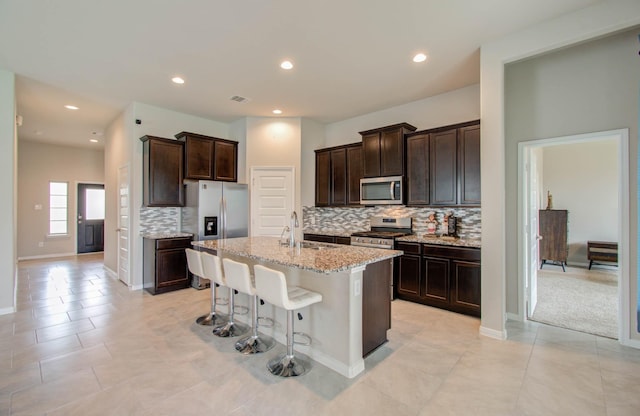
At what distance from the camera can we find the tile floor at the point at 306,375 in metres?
2.04

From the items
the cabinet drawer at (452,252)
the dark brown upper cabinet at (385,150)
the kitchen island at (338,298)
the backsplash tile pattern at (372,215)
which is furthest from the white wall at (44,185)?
the cabinet drawer at (452,252)

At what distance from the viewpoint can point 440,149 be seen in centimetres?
415

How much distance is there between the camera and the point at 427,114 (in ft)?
15.6

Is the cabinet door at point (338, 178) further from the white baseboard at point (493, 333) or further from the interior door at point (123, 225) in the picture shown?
the interior door at point (123, 225)

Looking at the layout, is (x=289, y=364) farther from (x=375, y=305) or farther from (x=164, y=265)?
(x=164, y=265)

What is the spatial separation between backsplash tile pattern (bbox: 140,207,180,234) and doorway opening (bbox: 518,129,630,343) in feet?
17.9

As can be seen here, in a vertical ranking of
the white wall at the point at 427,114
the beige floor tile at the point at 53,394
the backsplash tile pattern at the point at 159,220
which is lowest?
the beige floor tile at the point at 53,394

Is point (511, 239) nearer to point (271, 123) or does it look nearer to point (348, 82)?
point (348, 82)

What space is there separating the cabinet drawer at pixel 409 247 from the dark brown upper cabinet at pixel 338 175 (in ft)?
4.18

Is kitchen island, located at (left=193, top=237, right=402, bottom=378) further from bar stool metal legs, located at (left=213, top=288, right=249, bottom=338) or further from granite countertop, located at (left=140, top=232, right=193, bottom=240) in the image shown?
granite countertop, located at (left=140, top=232, right=193, bottom=240)

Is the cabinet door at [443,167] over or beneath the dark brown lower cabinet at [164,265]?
over

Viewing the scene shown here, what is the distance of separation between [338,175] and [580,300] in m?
4.09

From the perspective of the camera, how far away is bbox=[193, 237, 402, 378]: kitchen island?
2.40 metres

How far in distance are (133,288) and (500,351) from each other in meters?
5.23
